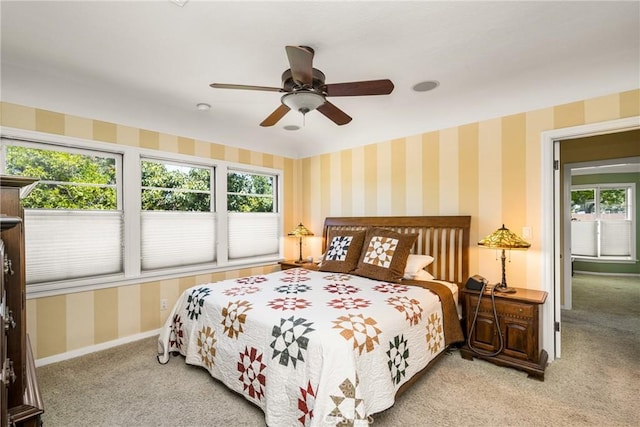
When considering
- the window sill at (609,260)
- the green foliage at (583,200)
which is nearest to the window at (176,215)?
the window sill at (609,260)

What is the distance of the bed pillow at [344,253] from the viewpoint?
3.40 meters

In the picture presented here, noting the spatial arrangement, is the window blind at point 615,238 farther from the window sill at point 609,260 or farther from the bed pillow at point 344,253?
the bed pillow at point 344,253

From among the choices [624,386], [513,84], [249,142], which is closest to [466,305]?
[624,386]

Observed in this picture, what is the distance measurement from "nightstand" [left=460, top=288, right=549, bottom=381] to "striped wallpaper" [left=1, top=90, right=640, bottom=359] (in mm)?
514

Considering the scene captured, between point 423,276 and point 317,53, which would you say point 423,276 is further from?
point 317,53

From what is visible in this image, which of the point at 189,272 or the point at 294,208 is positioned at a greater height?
the point at 294,208

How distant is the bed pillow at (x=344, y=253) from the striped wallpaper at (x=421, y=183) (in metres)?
0.74

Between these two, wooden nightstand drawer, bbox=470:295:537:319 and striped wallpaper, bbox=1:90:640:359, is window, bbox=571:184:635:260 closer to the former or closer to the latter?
striped wallpaper, bbox=1:90:640:359

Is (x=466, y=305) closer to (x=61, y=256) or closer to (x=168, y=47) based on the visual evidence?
(x=168, y=47)

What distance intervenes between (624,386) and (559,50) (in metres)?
2.58

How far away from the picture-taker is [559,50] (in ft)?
7.36

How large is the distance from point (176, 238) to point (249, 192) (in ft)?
4.09

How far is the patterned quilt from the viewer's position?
1657 mm

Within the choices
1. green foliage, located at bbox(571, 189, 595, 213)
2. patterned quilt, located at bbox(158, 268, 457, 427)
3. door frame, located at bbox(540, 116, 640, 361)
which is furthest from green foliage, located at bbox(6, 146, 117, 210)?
green foliage, located at bbox(571, 189, 595, 213)
